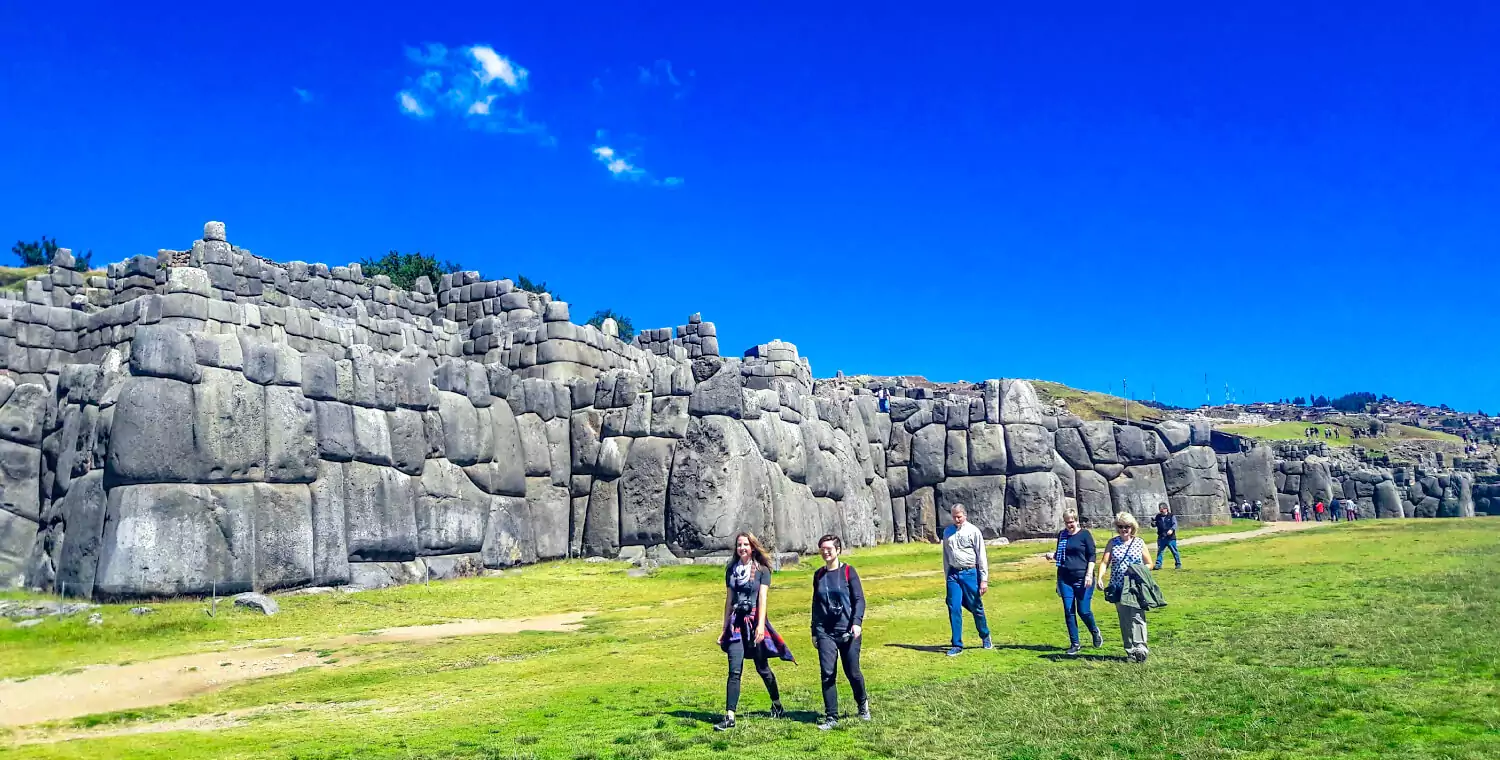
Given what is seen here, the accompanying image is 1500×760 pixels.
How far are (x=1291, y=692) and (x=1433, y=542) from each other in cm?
2219

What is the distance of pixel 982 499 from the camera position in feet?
132

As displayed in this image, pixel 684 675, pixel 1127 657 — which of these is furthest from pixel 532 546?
pixel 1127 657

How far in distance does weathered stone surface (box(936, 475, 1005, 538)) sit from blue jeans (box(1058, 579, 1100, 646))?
25.5 meters

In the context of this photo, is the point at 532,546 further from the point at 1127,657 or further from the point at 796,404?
the point at 1127,657

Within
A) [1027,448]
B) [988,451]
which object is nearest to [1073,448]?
[1027,448]

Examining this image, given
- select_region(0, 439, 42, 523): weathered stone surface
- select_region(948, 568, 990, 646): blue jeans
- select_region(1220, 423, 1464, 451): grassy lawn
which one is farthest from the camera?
select_region(1220, 423, 1464, 451): grassy lawn

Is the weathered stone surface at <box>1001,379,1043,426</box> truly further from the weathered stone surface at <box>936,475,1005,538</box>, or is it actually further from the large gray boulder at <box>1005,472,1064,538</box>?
the weathered stone surface at <box>936,475,1005,538</box>

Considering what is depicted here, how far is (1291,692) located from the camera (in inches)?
410

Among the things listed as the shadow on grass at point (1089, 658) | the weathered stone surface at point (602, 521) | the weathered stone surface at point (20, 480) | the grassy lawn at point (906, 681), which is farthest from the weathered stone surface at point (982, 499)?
the weathered stone surface at point (20, 480)

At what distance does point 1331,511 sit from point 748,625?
1915 inches

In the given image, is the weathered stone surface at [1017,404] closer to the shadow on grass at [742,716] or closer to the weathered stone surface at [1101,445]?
the weathered stone surface at [1101,445]

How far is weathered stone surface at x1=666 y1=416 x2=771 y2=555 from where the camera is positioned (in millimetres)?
28469

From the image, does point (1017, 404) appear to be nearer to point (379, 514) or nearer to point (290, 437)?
point (379, 514)

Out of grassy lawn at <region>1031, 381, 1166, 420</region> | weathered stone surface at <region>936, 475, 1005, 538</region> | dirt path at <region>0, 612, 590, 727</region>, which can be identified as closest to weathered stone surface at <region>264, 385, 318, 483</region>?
dirt path at <region>0, 612, 590, 727</region>
